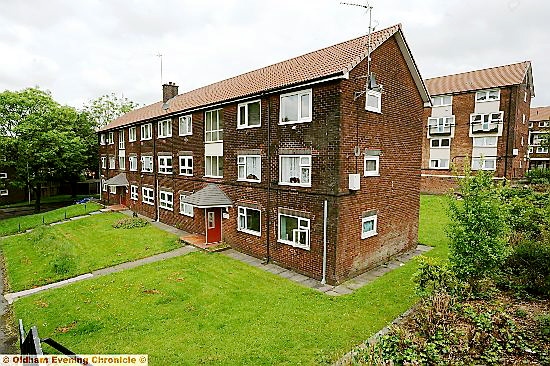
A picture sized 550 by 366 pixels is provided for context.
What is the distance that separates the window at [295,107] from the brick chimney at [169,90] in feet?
61.4

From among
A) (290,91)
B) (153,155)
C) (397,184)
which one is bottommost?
(397,184)

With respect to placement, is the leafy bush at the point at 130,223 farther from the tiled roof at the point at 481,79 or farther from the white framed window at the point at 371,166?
the tiled roof at the point at 481,79

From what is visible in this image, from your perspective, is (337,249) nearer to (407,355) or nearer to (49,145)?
(407,355)

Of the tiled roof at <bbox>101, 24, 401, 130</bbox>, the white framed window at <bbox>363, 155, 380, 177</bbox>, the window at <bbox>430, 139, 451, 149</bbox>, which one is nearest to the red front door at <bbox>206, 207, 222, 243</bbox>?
the tiled roof at <bbox>101, 24, 401, 130</bbox>

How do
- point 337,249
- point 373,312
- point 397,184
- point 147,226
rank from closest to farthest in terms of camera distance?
1. point 373,312
2. point 337,249
3. point 397,184
4. point 147,226

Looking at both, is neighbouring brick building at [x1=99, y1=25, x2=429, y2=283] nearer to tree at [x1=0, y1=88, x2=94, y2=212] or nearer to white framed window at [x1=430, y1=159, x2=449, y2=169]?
white framed window at [x1=430, y1=159, x2=449, y2=169]

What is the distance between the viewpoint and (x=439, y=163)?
32.4m

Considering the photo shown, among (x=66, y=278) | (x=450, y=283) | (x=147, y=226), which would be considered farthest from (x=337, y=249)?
(x=147, y=226)

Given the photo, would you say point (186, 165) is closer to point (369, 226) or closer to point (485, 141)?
point (369, 226)

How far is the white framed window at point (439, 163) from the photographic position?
3194 cm

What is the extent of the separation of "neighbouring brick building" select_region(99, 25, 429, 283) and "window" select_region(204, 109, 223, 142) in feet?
0.18

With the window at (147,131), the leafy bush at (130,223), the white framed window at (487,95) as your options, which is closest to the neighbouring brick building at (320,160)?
the leafy bush at (130,223)

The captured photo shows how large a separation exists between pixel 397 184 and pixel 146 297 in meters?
11.3

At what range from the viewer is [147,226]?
73.0 ft
